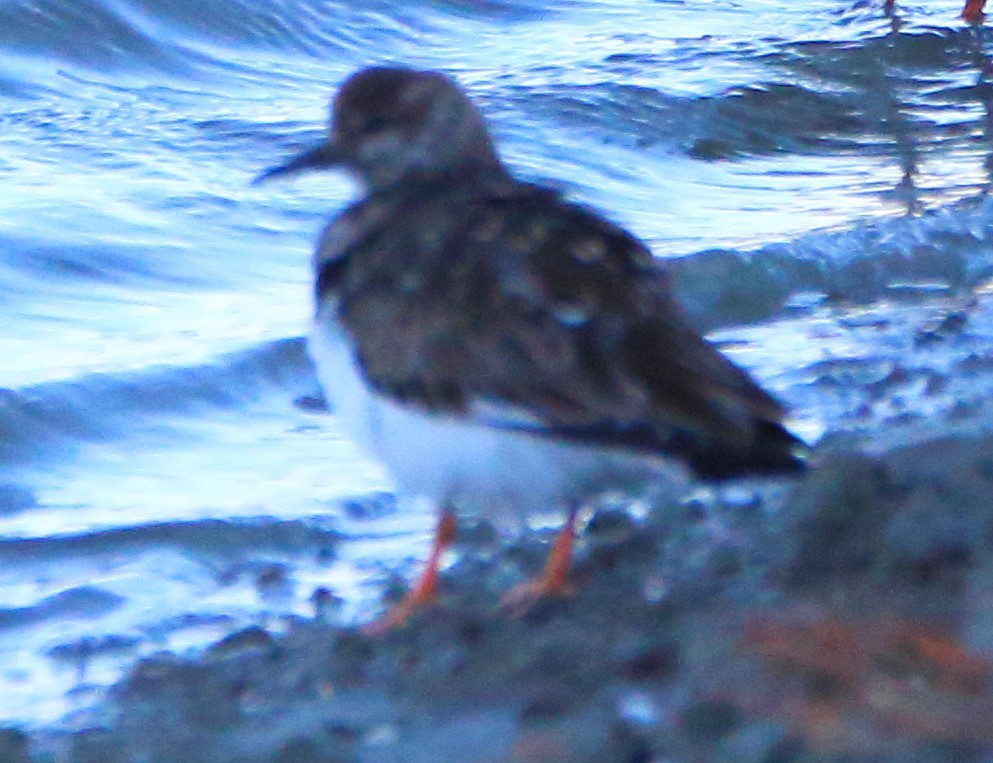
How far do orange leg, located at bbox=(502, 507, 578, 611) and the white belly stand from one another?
236mm

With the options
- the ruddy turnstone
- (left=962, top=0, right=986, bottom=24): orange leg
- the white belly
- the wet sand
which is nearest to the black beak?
the ruddy turnstone

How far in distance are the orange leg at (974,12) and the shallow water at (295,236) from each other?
227mm

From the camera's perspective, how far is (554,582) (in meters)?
4.00

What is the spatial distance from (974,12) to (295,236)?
664 cm

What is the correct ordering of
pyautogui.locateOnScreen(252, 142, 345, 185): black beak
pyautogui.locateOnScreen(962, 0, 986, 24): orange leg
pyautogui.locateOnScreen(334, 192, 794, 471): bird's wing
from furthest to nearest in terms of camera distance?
pyautogui.locateOnScreen(962, 0, 986, 24): orange leg
pyautogui.locateOnScreen(252, 142, 345, 185): black beak
pyautogui.locateOnScreen(334, 192, 794, 471): bird's wing

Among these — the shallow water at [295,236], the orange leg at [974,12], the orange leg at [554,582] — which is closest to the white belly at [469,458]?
the orange leg at [554,582]

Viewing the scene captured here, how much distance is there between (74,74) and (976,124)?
5.01 metres

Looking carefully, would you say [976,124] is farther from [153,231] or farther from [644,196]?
[153,231]

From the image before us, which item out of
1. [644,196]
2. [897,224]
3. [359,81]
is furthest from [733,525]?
[644,196]

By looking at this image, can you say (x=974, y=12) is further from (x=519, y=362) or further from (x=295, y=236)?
(x=519, y=362)

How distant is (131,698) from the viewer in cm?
404

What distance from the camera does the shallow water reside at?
505 centimetres

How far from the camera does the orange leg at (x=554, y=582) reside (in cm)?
398

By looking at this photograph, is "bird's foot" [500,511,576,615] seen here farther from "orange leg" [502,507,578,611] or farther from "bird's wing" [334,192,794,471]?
"bird's wing" [334,192,794,471]
